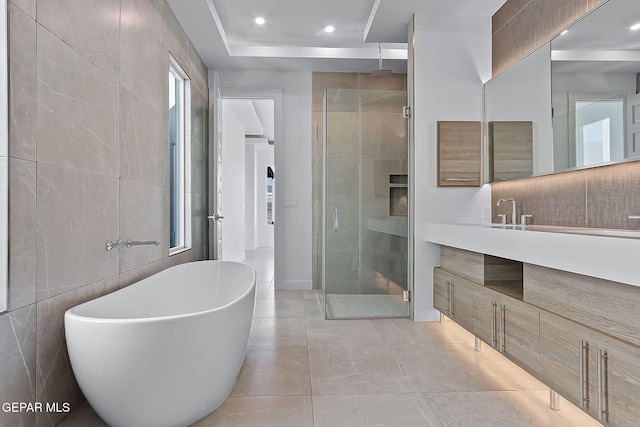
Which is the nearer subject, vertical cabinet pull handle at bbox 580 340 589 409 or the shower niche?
vertical cabinet pull handle at bbox 580 340 589 409

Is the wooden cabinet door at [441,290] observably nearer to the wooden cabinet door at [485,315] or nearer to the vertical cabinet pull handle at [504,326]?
the wooden cabinet door at [485,315]

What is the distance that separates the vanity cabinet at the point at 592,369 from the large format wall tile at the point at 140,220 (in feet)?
7.43

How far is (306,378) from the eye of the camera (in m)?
2.19

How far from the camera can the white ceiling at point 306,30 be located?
10.6ft

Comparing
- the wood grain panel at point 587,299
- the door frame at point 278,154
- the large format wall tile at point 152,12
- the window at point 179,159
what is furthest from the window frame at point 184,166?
the wood grain panel at point 587,299

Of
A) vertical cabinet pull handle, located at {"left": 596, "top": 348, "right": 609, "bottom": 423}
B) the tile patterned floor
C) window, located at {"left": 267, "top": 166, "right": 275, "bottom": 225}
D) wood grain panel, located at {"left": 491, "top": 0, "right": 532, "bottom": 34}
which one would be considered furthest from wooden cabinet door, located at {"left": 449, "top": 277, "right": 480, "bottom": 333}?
window, located at {"left": 267, "top": 166, "right": 275, "bottom": 225}

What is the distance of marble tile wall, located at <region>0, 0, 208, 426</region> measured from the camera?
1.47m

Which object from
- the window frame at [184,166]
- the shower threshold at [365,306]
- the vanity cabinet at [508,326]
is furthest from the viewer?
the window frame at [184,166]

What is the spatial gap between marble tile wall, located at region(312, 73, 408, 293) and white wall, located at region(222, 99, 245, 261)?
8.60 ft

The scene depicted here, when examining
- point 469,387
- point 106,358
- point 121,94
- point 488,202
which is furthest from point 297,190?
point 106,358

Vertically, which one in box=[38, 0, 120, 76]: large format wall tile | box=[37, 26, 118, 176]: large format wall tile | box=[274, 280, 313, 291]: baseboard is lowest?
box=[274, 280, 313, 291]: baseboard

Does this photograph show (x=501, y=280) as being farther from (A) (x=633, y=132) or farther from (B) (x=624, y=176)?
(A) (x=633, y=132)

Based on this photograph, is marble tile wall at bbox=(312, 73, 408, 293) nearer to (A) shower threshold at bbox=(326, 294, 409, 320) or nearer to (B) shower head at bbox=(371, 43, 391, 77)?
(A) shower threshold at bbox=(326, 294, 409, 320)

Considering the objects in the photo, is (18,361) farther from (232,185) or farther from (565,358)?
(232,185)
